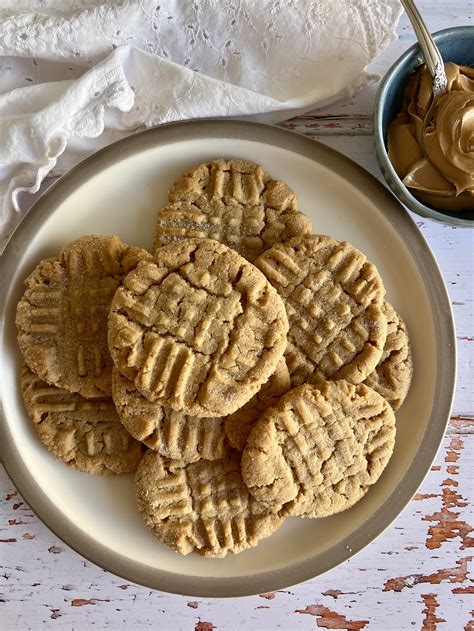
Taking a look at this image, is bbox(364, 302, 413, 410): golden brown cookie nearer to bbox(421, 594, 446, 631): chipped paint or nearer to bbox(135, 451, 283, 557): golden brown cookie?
bbox(135, 451, 283, 557): golden brown cookie

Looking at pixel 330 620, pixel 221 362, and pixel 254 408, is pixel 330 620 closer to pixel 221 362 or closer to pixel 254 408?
pixel 254 408

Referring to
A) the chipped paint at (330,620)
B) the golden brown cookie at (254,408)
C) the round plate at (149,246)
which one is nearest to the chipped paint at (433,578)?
the chipped paint at (330,620)

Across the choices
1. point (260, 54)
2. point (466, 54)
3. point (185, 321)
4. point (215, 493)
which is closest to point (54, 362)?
point (185, 321)

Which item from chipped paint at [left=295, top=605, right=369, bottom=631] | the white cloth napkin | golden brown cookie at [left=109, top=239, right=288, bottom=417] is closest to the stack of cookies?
golden brown cookie at [left=109, top=239, right=288, bottom=417]

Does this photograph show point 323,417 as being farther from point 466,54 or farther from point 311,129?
point 466,54

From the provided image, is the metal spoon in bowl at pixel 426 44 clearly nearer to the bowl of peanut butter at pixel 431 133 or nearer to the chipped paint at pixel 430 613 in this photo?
the bowl of peanut butter at pixel 431 133

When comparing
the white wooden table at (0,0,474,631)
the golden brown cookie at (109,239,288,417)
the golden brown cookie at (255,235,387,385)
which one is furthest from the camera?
the white wooden table at (0,0,474,631)
